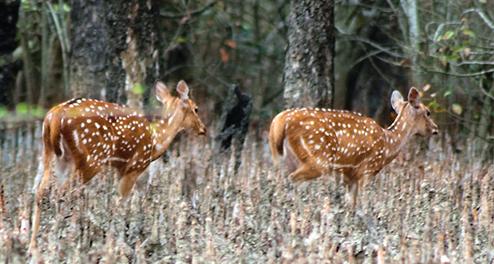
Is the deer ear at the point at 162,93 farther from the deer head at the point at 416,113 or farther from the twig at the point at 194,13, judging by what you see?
the twig at the point at 194,13

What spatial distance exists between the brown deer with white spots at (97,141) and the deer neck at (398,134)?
1930mm

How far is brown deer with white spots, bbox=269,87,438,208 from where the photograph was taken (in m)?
10.0

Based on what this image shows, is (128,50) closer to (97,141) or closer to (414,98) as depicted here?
(414,98)

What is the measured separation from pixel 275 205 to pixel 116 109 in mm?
1979

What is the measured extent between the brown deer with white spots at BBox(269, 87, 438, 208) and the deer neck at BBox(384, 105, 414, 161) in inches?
0.5

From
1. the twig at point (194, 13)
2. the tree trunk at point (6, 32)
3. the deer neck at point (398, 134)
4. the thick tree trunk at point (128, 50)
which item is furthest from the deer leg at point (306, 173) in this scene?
the twig at point (194, 13)

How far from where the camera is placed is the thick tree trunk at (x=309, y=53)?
1188cm

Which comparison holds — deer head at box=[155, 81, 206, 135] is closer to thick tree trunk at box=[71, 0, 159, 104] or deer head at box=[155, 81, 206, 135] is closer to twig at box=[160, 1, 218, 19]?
thick tree trunk at box=[71, 0, 159, 104]

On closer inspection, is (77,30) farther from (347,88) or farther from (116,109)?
(347,88)

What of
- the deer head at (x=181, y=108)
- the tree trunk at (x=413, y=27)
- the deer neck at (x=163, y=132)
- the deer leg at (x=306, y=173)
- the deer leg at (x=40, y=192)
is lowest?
the deer leg at (x=306, y=173)

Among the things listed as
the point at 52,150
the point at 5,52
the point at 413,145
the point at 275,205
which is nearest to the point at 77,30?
the point at 5,52

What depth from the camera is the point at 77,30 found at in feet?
44.3

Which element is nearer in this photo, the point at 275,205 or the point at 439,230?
the point at 439,230

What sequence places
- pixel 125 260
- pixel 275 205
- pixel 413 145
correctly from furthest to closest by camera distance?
pixel 413 145 < pixel 275 205 < pixel 125 260
